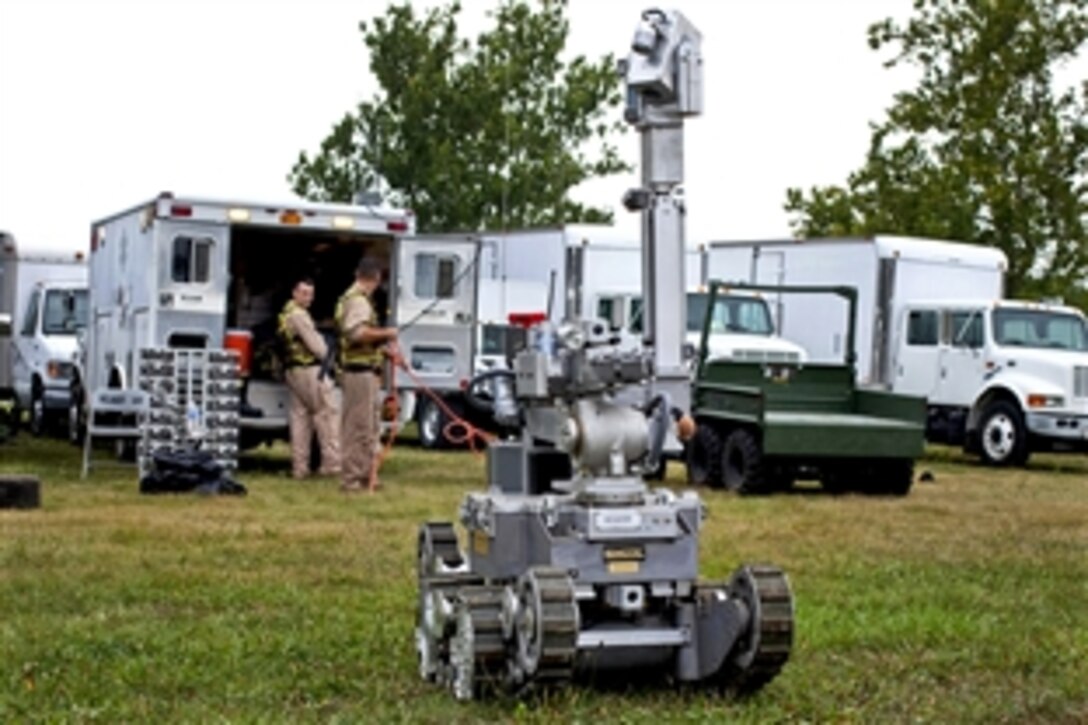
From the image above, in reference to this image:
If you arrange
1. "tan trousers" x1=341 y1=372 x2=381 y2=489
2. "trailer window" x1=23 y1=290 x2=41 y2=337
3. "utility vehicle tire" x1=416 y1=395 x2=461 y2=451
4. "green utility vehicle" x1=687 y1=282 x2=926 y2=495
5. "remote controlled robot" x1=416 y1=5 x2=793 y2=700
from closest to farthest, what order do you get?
"remote controlled robot" x1=416 y1=5 x2=793 y2=700 → "tan trousers" x1=341 y1=372 x2=381 y2=489 → "green utility vehicle" x1=687 y1=282 x2=926 y2=495 → "utility vehicle tire" x1=416 y1=395 x2=461 y2=451 → "trailer window" x1=23 y1=290 x2=41 y2=337

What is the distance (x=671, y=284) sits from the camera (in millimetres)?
7637

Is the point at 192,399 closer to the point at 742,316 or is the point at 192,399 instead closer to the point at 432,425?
the point at 432,425

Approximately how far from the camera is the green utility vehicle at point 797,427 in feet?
59.4

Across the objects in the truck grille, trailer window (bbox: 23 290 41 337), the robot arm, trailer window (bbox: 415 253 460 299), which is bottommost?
the truck grille

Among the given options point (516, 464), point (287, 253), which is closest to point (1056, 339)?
point (287, 253)

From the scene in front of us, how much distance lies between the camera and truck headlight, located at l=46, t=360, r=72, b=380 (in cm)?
2575

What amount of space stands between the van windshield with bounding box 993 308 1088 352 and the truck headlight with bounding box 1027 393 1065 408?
1075 mm

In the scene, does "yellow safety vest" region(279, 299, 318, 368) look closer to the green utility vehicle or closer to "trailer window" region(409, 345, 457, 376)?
"trailer window" region(409, 345, 457, 376)

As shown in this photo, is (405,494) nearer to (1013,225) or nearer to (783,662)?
(783,662)

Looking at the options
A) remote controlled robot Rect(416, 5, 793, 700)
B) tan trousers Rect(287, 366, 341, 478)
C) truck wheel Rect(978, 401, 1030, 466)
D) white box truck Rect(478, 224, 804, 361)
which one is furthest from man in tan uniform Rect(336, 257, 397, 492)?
truck wheel Rect(978, 401, 1030, 466)

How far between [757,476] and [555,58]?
28.1 m

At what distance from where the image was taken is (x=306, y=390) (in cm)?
1856

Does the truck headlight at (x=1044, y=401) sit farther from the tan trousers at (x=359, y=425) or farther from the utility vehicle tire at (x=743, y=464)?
the tan trousers at (x=359, y=425)

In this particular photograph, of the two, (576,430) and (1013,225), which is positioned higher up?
(1013,225)
